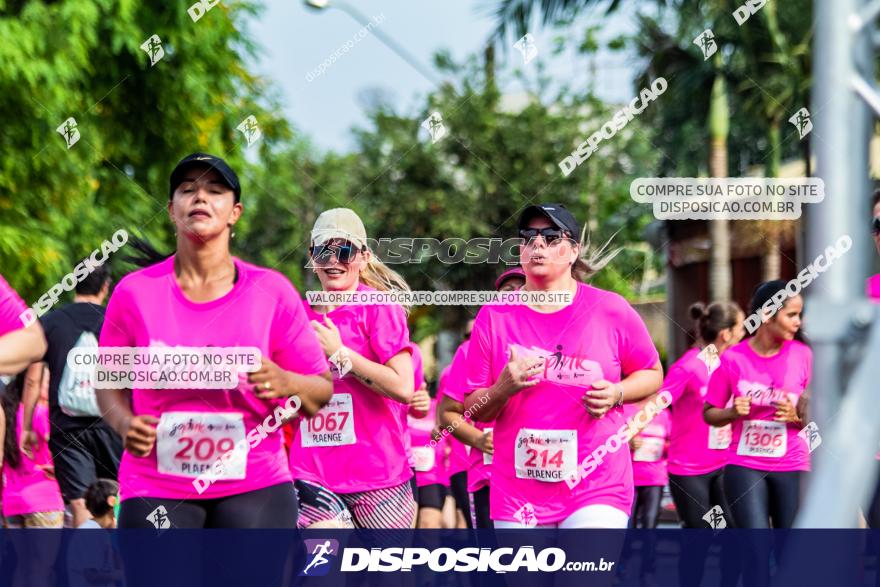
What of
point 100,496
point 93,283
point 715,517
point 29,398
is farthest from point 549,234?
point 100,496

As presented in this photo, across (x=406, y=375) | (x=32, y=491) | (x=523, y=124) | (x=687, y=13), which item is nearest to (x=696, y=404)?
(x=406, y=375)

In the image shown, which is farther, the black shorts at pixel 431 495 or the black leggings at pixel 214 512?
the black shorts at pixel 431 495

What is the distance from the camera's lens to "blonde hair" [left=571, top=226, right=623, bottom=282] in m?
6.17

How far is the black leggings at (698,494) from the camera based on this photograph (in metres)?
8.09

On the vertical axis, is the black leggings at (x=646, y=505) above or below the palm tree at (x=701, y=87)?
below

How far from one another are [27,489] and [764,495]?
136 inches

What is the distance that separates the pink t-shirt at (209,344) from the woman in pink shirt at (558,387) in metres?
0.85

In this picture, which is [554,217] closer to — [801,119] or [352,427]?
[352,427]

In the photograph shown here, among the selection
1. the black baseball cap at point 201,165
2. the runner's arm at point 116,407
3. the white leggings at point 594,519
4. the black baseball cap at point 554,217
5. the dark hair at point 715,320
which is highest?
the black baseball cap at point 201,165

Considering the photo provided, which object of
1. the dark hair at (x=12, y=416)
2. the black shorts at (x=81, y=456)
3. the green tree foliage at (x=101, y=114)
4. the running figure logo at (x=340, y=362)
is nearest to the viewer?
the running figure logo at (x=340, y=362)

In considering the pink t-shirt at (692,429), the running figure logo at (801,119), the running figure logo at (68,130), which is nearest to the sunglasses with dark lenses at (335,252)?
the pink t-shirt at (692,429)

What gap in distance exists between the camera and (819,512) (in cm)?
250

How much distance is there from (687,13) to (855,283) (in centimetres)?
1079

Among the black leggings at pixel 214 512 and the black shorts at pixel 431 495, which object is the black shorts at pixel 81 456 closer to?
the black shorts at pixel 431 495
